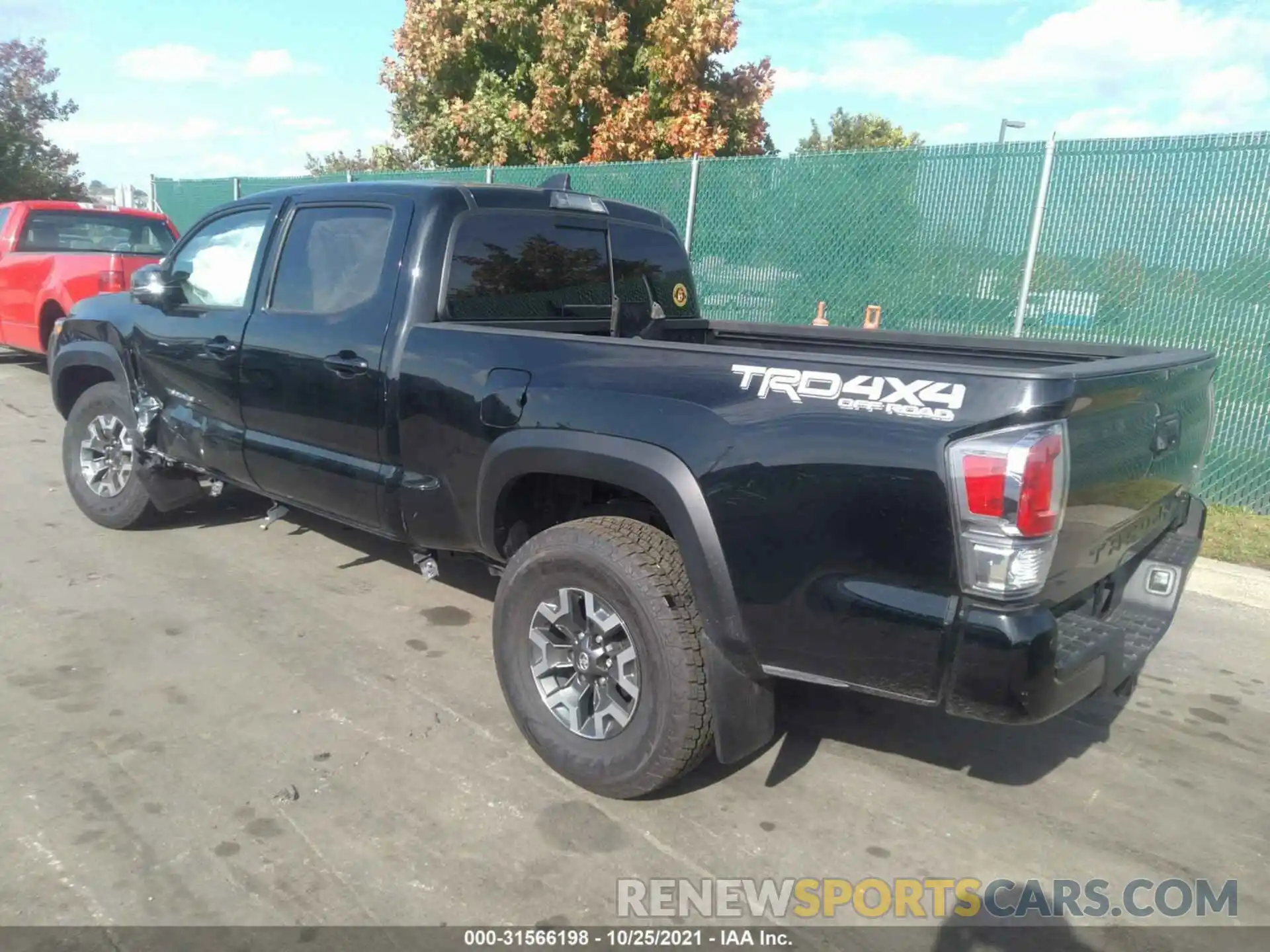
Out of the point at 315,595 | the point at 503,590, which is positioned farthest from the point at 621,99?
the point at 503,590

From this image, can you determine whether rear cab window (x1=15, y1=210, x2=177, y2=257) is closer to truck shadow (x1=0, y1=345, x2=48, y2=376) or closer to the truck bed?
truck shadow (x1=0, y1=345, x2=48, y2=376)

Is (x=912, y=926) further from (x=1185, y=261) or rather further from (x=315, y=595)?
(x=1185, y=261)

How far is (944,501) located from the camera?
233cm

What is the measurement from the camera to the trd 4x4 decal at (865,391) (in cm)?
235

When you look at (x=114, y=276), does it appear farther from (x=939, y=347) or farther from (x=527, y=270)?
(x=939, y=347)

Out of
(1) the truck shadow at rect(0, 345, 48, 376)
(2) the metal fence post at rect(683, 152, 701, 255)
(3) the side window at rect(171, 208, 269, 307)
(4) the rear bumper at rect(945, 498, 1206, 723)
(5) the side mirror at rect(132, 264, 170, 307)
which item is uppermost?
(2) the metal fence post at rect(683, 152, 701, 255)

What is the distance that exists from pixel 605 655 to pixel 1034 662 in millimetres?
1312

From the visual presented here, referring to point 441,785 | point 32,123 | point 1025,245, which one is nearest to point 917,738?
point 441,785

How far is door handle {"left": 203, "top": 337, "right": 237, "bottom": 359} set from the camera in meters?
4.46

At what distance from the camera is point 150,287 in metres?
4.95

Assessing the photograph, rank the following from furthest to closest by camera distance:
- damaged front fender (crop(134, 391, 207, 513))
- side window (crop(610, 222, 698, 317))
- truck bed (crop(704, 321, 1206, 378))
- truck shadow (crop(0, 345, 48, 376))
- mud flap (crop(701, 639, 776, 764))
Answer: truck shadow (crop(0, 345, 48, 376))
damaged front fender (crop(134, 391, 207, 513))
side window (crop(610, 222, 698, 317))
truck bed (crop(704, 321, 1206, 378))
mud flap (crop(701, 639, 776, 764))

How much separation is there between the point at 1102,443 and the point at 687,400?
3.70 feet

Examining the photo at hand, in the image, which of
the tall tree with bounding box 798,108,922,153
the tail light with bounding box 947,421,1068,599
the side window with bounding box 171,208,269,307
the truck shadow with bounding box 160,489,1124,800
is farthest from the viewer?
the tall tree with bounding box 798,108,922,153

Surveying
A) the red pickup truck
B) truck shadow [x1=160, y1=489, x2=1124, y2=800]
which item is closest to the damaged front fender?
truck shadow [x1=160, y1=489, x2=1124, y2=800]
